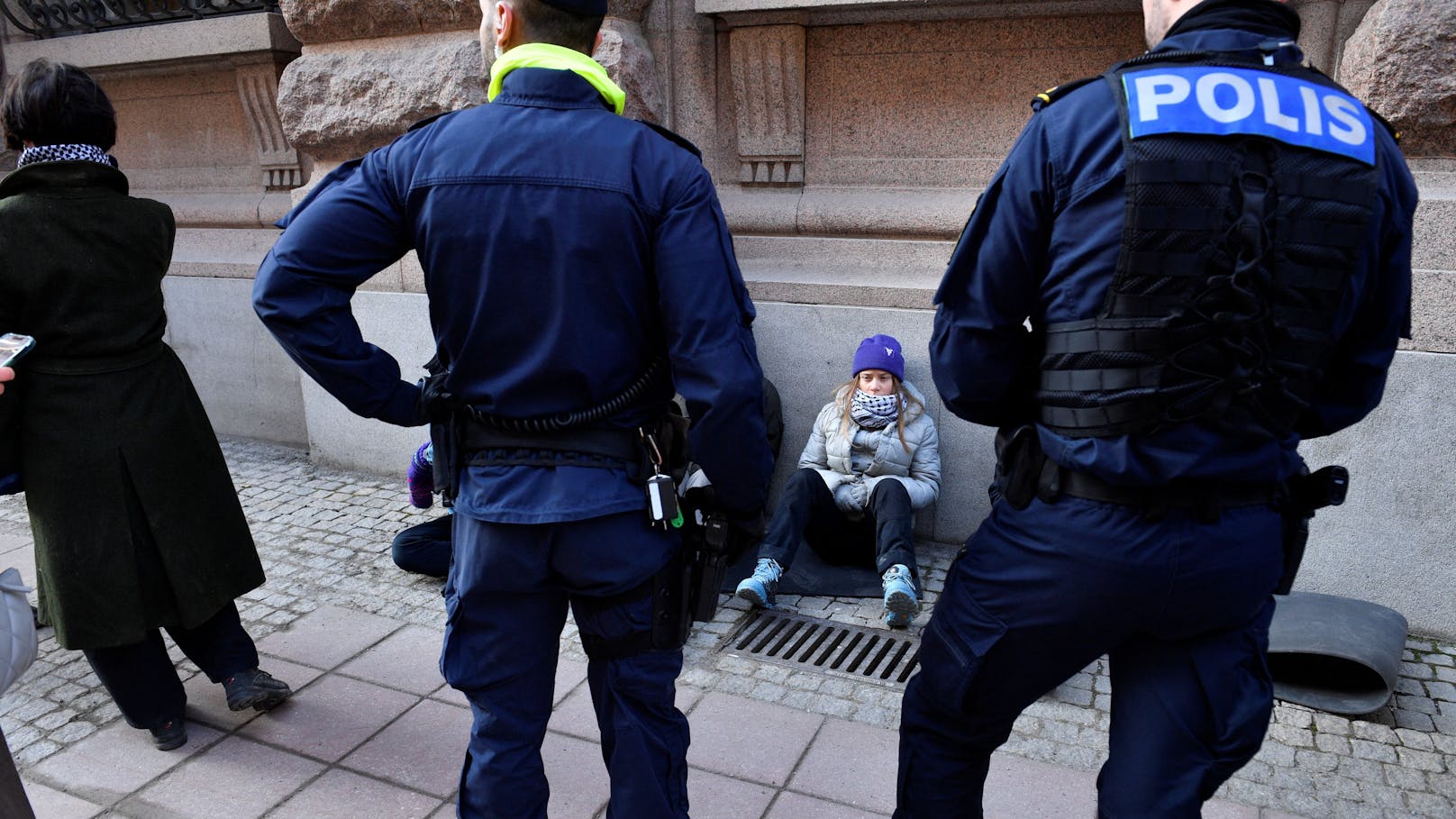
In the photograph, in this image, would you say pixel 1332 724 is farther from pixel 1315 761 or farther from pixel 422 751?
pixel 422 751

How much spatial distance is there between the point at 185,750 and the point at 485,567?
1664 mm

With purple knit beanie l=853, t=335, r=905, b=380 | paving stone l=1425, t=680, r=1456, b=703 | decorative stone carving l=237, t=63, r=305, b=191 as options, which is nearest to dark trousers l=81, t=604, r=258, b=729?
purple knit beanie l=853, t=335, r=905, b=380

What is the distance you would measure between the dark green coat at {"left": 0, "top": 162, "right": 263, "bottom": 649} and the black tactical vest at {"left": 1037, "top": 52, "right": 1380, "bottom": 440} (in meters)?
2.60

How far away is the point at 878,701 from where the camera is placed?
335 cm

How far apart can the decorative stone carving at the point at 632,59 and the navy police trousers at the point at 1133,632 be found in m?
3.44

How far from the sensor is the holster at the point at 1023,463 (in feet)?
6.25

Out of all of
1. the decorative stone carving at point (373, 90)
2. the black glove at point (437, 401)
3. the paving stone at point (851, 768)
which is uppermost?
the decorative stone carving at point (373, 90)

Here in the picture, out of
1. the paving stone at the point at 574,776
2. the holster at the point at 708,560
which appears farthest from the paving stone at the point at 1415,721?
the holster at the point at 708,560

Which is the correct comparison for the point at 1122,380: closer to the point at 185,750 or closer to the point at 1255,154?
the point at 1255,154

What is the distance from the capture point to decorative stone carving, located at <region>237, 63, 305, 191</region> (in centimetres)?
624

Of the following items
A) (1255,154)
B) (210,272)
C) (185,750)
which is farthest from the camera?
(210,272)

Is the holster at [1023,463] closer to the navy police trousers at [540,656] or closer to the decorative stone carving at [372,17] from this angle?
the navy police trousers at [540,656]

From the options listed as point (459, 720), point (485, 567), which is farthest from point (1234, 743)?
point (459, 720)

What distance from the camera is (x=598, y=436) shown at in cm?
209
